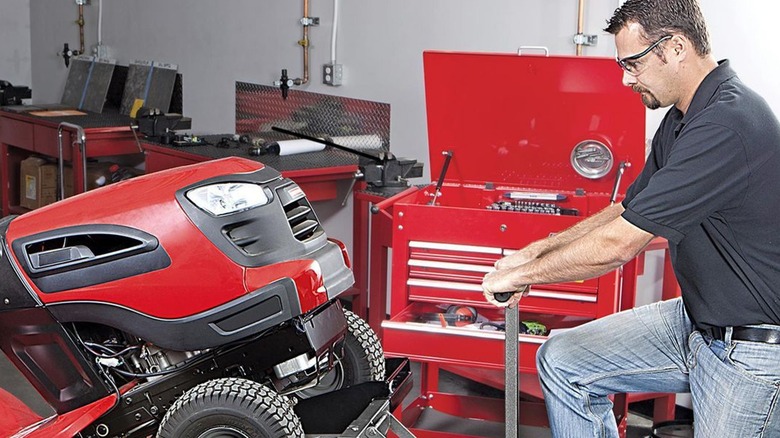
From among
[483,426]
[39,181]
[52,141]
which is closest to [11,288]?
[483,426]

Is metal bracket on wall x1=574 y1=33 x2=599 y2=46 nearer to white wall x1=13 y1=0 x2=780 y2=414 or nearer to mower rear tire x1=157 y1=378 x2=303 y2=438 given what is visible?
white wall x1=13 y1=0 x2=780 y2=414

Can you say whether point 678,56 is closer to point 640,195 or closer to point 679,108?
point 679,108

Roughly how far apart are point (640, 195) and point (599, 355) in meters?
0.44

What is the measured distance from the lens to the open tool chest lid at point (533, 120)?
2844 mm

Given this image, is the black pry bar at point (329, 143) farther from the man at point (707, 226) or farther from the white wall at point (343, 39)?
the man at point (707, 226)

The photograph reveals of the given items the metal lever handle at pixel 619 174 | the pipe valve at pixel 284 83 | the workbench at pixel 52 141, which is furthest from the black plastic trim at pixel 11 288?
the workbench at pixel 52 141

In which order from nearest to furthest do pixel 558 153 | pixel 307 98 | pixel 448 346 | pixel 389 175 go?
pixel 448 346
pixel 558 153
pixel 389 175
pixel 307 98

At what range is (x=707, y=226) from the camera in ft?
6.39

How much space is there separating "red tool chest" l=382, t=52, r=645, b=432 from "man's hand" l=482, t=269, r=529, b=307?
70 centimetres

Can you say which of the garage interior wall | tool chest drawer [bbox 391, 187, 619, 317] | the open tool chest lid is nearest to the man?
tool chest drawer [bbox 391, 187, 619, 317]

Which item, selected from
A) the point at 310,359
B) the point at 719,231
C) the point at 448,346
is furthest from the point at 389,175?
the point at 719,231

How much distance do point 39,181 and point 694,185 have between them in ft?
13.6

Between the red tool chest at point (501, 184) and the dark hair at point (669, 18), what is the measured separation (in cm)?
81

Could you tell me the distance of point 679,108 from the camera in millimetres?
2072
